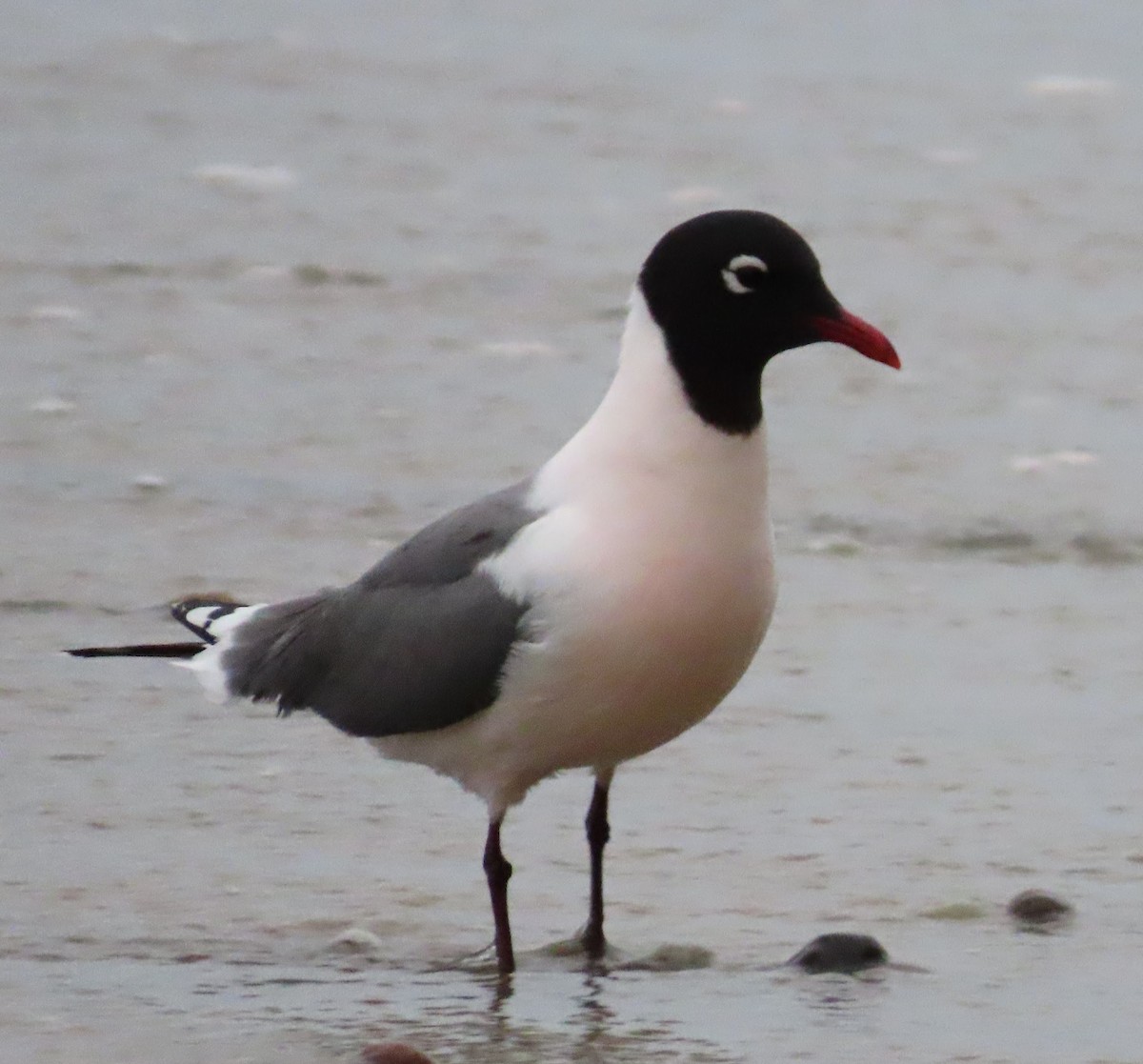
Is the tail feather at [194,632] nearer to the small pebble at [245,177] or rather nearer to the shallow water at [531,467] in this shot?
the shallow water at [531,467]

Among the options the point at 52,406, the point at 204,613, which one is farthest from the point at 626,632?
the point at 52,406

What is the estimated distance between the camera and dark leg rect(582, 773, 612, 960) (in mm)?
3904

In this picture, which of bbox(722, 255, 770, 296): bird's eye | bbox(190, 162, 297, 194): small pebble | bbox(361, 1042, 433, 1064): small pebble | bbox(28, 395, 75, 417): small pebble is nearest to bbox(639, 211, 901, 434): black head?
bbox(722, 255, 770, 296): bird's eye

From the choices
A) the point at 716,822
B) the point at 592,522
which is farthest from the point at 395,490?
the point at 592,522

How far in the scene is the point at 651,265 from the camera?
4.00 metres

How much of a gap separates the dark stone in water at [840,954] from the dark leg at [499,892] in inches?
15.2

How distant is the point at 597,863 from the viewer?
4.03 meters

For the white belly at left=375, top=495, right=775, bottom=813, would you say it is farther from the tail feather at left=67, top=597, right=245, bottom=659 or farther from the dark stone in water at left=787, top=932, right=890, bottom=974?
the tail feather at left=67, top=597, right=245, bottom=659

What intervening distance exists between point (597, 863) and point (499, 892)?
172 millimetres

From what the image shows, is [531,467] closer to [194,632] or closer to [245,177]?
[194,632]

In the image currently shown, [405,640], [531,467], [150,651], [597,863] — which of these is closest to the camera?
[597,863]

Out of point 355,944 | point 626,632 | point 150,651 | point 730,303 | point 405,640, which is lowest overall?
point 355,944

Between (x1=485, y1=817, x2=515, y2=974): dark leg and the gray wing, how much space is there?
0.17 meters

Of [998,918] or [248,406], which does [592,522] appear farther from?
[248,406]
